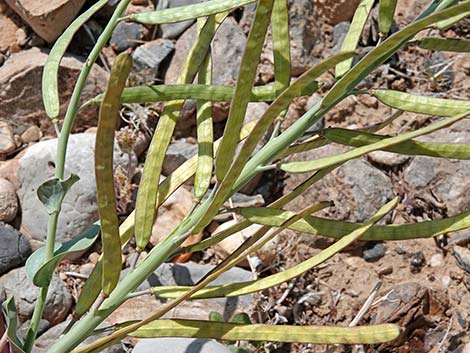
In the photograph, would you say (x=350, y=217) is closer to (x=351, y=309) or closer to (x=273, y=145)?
(x=351, y=309)

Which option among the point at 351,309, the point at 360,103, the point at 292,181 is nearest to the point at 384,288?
the point at 351,309

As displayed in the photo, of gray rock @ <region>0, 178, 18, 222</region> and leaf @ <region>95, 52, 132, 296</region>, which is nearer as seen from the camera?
leaf @ <region>95, 52, 132, 296</region>

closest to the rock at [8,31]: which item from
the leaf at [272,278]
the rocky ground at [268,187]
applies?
the rocky ground at [268,187]

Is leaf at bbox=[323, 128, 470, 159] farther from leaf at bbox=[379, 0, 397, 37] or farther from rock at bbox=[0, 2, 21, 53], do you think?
rock at bbox=[0, 2, 21, 53]

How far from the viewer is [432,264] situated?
1675 millimetres

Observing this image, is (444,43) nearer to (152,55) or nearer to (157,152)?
(157,152)

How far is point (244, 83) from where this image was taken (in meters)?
0.84

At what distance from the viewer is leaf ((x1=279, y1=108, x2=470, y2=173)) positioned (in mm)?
794

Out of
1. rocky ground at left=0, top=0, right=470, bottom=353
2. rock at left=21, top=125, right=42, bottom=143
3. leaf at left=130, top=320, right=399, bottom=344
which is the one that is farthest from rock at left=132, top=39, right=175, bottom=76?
leaf at left=130, top=320, right=399, bottom=344

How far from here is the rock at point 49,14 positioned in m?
1.85

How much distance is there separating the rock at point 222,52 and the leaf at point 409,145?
0.96 meters

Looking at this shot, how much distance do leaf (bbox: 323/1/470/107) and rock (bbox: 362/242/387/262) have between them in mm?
867

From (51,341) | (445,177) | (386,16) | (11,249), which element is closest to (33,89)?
(11,249)

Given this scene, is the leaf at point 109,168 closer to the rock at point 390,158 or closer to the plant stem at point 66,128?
the plant stem at point 66,128
